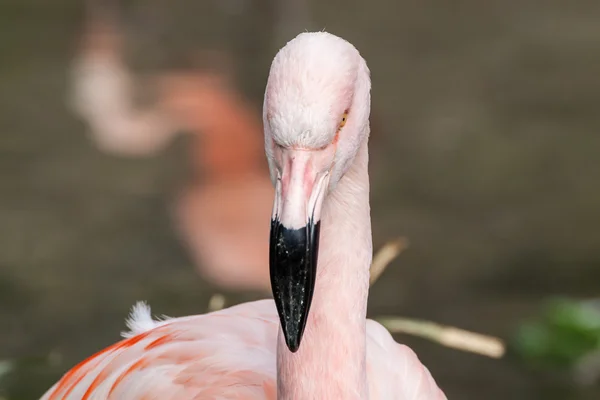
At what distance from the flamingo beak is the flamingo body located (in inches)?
18.7

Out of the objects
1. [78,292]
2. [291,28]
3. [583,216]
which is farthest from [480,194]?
[291,28]

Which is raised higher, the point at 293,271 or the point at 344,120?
the point at 344,120

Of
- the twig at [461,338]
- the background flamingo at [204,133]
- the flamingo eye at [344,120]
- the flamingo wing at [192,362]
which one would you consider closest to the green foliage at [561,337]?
the background flamingo at [204,133]

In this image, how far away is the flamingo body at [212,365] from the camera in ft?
6.78

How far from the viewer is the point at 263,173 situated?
18.8 feet

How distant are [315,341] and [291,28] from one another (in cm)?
638

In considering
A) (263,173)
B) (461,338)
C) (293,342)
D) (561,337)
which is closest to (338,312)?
(293,342)

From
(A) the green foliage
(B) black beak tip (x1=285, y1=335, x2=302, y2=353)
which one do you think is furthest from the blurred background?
(B) black beak tip (x1=285, y1=335, x2=302, y2=353)

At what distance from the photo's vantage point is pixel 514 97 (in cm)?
686

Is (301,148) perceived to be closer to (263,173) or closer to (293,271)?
(293,271)

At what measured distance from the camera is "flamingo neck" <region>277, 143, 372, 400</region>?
184 centimetres

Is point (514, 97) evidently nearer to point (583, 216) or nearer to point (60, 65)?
point (583, 216)

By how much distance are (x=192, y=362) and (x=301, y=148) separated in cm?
73

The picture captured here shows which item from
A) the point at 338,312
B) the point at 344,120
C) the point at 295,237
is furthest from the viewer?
the point at 338,312
